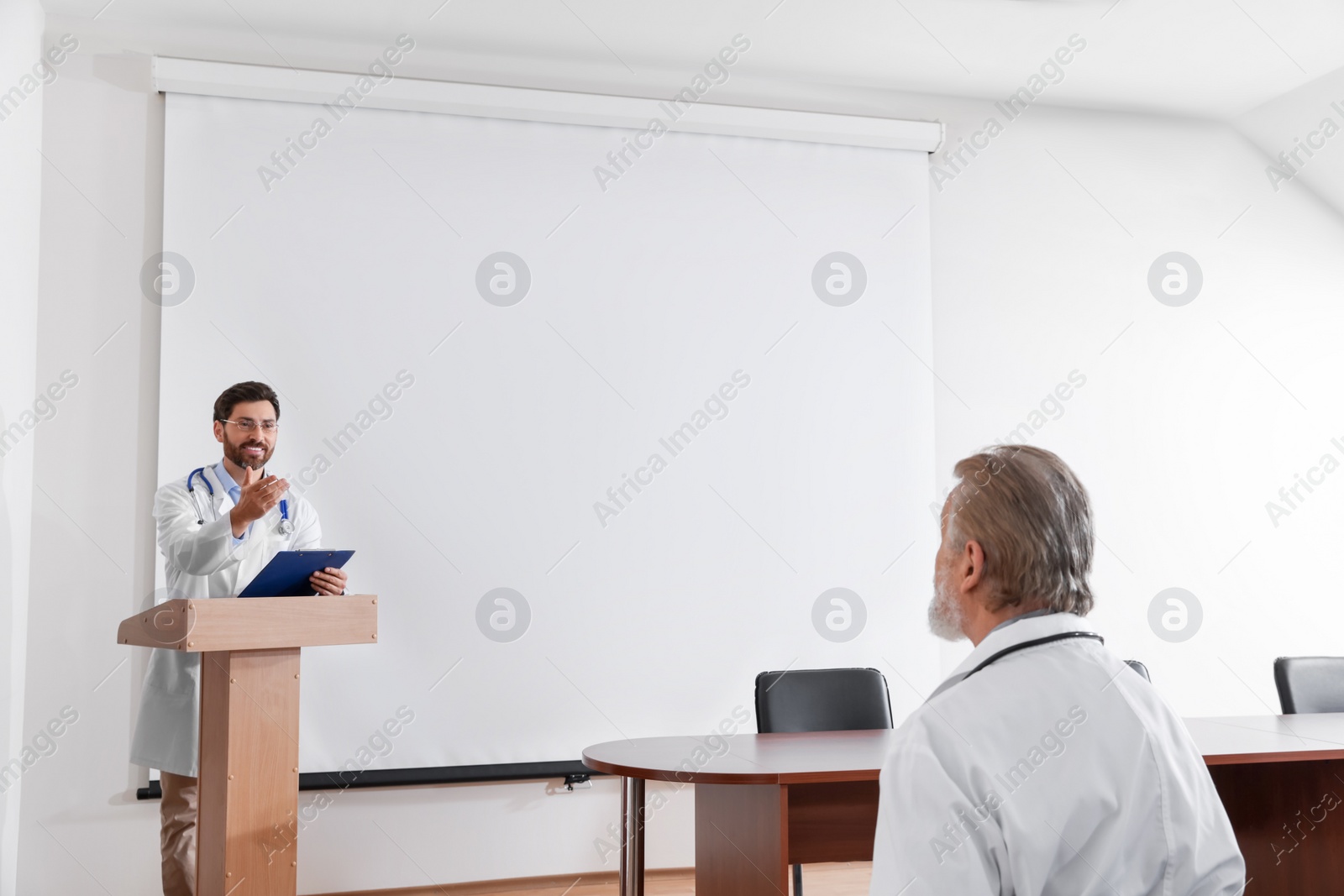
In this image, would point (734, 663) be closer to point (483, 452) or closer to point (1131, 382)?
point (483, 452)

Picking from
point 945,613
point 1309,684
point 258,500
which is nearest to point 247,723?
point 258,500

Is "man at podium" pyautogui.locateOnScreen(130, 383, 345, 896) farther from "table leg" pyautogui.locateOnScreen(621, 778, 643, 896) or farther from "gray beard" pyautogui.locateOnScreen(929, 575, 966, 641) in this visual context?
"gray beard" pyautogui.locateOnScreen(929, 575, 966, 641)

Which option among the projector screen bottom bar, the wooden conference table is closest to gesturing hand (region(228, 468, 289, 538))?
the wooden conference table

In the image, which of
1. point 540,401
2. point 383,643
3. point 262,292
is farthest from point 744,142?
point 383,643

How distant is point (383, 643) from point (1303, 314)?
183 inches

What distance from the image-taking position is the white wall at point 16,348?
10.9 ft

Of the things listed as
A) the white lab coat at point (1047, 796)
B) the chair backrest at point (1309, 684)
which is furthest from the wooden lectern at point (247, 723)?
the chair backrest at point (1309, 684)

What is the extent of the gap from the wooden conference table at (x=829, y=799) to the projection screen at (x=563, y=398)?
4.77 ft

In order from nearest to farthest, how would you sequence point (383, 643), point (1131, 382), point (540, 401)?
point (383, 643) → point (540, 401) → point (1131, 382)

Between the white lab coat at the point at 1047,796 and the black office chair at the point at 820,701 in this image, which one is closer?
the white lab coat at the point at 1047,796

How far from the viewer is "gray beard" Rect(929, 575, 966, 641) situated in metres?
1.33

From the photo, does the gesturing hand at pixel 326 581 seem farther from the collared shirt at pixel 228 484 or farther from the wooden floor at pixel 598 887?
Answer: the wooden floor at pixel 598 887

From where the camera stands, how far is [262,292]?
3961mm

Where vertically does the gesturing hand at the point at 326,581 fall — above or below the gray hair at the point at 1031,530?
below
